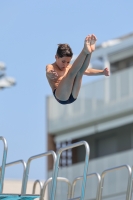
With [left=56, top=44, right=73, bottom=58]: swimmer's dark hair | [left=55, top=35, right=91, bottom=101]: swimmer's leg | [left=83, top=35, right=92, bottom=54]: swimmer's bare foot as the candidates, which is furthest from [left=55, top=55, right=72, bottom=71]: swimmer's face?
[left=83, top=35, right=92, bottom=54]: swimmer's bare foot

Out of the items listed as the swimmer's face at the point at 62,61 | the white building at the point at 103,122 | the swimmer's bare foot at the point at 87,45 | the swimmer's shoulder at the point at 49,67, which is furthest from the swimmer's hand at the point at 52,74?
the white building at the point at 103,122

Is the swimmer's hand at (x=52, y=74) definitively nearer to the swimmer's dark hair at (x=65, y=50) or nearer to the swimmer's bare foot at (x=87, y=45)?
the swimmer's dark hair at (x=65, y=50)

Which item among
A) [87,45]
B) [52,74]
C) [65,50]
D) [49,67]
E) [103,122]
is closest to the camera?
[87,45]

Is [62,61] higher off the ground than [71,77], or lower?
higher

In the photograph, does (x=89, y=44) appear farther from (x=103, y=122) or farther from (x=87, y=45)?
(x=103, y=122)

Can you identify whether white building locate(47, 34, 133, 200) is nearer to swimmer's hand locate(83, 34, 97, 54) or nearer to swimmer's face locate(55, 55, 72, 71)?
swimmer's face locate(55, 55, 72, 71)

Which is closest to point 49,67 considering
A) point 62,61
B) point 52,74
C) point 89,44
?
point 62,61

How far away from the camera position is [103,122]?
34625 mm

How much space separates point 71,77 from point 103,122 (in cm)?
2401

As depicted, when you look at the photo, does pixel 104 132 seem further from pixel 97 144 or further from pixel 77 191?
pixel 77 191

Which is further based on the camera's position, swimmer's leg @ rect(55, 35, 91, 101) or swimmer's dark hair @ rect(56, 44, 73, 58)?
swimmer's dark hair @ rect(56, 44, 73, 58)

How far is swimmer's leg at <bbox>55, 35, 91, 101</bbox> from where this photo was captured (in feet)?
33.1

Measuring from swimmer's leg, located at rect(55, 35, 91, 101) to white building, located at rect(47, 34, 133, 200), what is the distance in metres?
20.1

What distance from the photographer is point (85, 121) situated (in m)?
35.1
